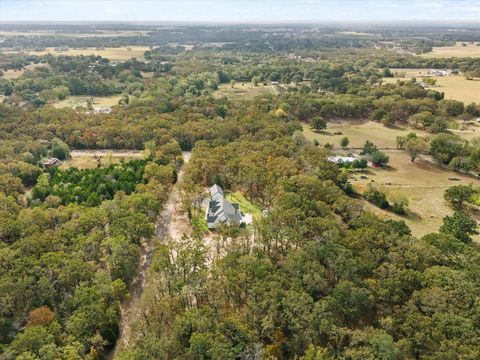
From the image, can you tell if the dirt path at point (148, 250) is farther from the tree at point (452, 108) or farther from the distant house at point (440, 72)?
the distant house at point (440, 72)

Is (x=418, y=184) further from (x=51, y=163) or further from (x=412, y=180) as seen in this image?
(x=51, y=163)

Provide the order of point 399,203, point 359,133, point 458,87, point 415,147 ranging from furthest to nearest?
point 458,87
point 359,133
point 415,147
point 399,203

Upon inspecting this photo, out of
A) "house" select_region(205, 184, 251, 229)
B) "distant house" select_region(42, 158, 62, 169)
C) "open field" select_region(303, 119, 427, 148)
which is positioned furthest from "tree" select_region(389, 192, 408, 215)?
"distant house" select_region(42, 158, 62, 169)

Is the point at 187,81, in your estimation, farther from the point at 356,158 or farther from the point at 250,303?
the point at 250,303

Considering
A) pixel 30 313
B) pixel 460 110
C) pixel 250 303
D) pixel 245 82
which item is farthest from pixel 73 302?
pixel 245 82

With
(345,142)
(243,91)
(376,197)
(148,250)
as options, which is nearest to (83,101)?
(243,91)

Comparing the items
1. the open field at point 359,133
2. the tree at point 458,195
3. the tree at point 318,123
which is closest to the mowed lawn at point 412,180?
the open field at point 359,133

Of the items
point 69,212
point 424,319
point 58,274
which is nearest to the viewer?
point 424,319

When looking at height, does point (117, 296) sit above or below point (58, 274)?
below
